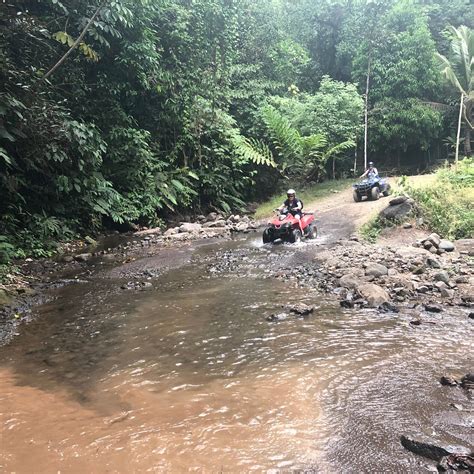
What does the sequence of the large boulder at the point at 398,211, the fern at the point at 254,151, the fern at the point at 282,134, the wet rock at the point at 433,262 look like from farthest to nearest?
the fern at the point at 282,134, the fern at the point at 254,151, the large boulder at the point at 398,211, the wet rock at the point at 433,262

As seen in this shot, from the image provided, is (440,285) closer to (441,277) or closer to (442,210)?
(441,277)

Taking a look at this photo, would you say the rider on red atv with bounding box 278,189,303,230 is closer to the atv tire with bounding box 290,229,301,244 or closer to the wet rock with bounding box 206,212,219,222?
the atv tire with bounding box 290,229,301,244

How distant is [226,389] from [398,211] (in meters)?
8.52

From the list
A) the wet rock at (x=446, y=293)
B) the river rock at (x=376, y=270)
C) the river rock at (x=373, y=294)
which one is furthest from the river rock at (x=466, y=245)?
the river rock at (x=373, y=294)

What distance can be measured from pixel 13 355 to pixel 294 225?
7591 millimetres

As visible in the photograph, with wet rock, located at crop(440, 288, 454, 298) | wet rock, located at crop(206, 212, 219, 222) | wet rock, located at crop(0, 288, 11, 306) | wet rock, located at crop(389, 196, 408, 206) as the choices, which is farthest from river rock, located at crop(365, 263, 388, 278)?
wet rock, located at crop(206, 212, 219, 222)

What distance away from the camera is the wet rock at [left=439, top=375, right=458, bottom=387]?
151 inches

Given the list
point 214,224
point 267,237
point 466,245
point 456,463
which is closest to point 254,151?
point 214,224

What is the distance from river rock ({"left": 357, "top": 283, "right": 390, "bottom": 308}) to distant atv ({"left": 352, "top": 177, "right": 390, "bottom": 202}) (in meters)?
9.48

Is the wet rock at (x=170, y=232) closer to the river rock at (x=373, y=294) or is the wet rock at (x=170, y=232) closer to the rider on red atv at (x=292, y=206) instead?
the rider on red atv at (x=292, y=206)

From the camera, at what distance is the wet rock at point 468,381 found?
3.77 m

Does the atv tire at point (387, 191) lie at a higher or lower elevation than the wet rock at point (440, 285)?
higher

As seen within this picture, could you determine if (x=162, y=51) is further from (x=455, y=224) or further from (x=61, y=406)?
(x=61, y=406)

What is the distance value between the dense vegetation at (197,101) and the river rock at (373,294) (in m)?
7.00
